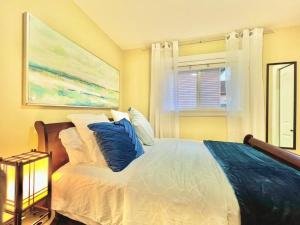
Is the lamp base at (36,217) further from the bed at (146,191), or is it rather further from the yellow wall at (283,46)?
the yellow wall at (283,46)

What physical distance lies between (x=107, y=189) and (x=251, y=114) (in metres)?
2.35

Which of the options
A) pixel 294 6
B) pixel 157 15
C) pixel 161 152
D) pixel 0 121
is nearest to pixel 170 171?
pixel 161 152

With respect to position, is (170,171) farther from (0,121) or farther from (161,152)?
(0,121)

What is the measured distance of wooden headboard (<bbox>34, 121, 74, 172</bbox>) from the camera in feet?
4.17

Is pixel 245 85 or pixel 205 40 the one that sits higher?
pixel 205 40

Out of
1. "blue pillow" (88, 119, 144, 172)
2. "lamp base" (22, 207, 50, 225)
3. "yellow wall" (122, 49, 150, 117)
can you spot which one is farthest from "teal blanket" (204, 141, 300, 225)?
"yellow wall" (122, 49, 150, 117)

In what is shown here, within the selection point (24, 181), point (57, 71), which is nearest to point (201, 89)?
point (57, 71)

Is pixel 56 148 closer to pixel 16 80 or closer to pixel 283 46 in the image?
pixel 16 80

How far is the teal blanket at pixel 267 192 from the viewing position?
2.50 feet

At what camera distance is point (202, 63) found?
2744mm

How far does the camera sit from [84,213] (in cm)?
108

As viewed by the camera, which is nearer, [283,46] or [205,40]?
[283,46]

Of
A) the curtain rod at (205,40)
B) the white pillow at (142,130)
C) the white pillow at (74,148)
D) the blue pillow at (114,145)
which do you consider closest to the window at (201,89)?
the curtain rod at (205,40)

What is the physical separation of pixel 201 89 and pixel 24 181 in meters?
2.62
